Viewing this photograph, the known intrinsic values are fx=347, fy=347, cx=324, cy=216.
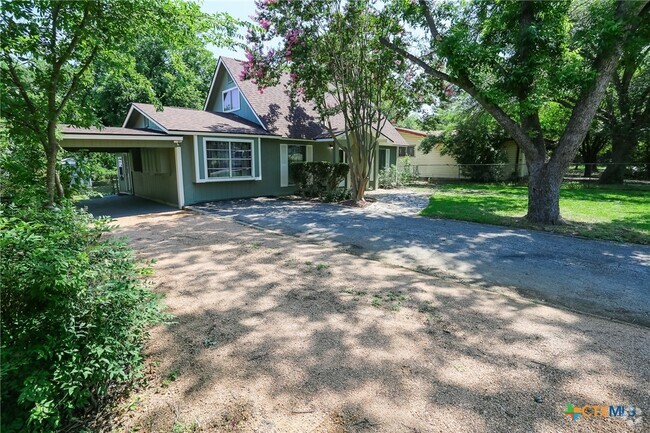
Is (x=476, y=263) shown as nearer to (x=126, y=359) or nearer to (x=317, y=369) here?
(x=317, y=369)

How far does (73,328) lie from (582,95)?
10260 millimetres

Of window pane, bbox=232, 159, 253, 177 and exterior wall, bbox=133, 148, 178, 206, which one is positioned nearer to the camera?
exterior wall, bbox=133, 148, 178, 206

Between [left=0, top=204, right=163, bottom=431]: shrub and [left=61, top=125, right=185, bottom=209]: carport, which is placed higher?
[left=61, top=125, right=185, bottom=209]: carport

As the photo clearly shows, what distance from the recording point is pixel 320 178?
555 inches

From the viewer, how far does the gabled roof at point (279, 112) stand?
1488cm

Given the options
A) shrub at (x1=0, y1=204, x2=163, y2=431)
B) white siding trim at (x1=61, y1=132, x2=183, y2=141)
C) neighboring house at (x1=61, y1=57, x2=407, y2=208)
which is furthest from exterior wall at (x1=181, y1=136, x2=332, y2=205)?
shrub at (x1=0, y1=204, x2=163, y2=431)

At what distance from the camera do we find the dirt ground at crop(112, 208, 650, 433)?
2305mm

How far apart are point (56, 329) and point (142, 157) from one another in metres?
13.2

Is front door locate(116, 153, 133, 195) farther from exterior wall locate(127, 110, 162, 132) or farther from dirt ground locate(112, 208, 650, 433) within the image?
dirt ground locate(112, 208, 650, 433)

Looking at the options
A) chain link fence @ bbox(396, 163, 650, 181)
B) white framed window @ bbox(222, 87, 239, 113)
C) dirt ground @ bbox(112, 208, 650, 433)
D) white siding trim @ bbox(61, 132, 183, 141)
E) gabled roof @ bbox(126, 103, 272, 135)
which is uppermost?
white framed window @ bbox(222, 87, 239, 113)

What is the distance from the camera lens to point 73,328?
2143 mm

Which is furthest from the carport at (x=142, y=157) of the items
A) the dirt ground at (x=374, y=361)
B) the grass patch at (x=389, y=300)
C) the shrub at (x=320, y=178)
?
the grass patch at (x=389, y=300)

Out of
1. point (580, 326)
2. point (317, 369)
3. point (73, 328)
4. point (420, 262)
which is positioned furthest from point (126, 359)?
point (420, 262)

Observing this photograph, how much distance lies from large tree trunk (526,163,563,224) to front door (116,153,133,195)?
15.7 metres
